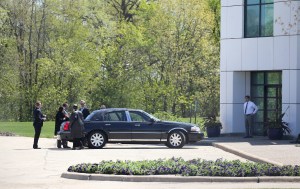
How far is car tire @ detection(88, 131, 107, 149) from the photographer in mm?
31609

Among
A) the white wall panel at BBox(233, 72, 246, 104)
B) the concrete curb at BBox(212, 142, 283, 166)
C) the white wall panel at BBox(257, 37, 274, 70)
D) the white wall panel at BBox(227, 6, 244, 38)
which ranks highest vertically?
the white wall panel at BBox(227, 6, 244, 38)

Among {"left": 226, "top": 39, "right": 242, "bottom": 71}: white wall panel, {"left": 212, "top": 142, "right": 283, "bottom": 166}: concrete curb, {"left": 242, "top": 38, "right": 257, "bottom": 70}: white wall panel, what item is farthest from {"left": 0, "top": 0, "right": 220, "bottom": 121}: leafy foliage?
{"left": 212, "top": 142, "right": 283, "bottom": 166}: concrete curb

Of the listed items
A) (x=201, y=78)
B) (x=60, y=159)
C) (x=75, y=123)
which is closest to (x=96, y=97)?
(x=201, y=78)

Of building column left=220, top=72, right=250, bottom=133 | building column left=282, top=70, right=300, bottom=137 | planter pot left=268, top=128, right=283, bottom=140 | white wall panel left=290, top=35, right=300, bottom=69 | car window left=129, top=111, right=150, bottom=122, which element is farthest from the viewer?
building column left=220, top=72, right=250, bottom=133

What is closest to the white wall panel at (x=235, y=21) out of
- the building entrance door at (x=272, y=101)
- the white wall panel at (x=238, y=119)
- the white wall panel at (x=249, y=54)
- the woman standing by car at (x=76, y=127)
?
the white wall panel at (x=249, y=54)

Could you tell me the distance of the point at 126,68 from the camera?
72.7 metres

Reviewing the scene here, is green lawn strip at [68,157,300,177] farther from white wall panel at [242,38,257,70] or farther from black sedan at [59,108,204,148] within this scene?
white wall panel at [242,38,257,70]

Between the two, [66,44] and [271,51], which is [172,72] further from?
[271,51]

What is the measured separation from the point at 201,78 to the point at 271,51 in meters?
31.4

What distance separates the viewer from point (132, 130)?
31.9 meters

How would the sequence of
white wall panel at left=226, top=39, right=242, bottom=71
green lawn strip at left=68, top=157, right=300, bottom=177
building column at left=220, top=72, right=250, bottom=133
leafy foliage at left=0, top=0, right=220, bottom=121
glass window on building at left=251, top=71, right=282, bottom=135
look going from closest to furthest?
1. green lawn strip at left=68, top=157, right=300, bottom=177
2. glass window on building at left=251, top=71, right=282, bottom=135
3. white wall panel at left=226, top=39, right=242, bottom=71
4. building column at left=220, top=72, right=250, bottom=133
5. leafy foliage at left=0, top=0, right=220, bottom=121

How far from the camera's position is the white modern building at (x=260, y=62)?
124 ft

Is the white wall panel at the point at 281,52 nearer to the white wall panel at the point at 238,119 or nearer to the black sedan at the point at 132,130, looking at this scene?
the white wall panel at the point at 238,119

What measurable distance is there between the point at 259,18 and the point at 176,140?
32.3ft
